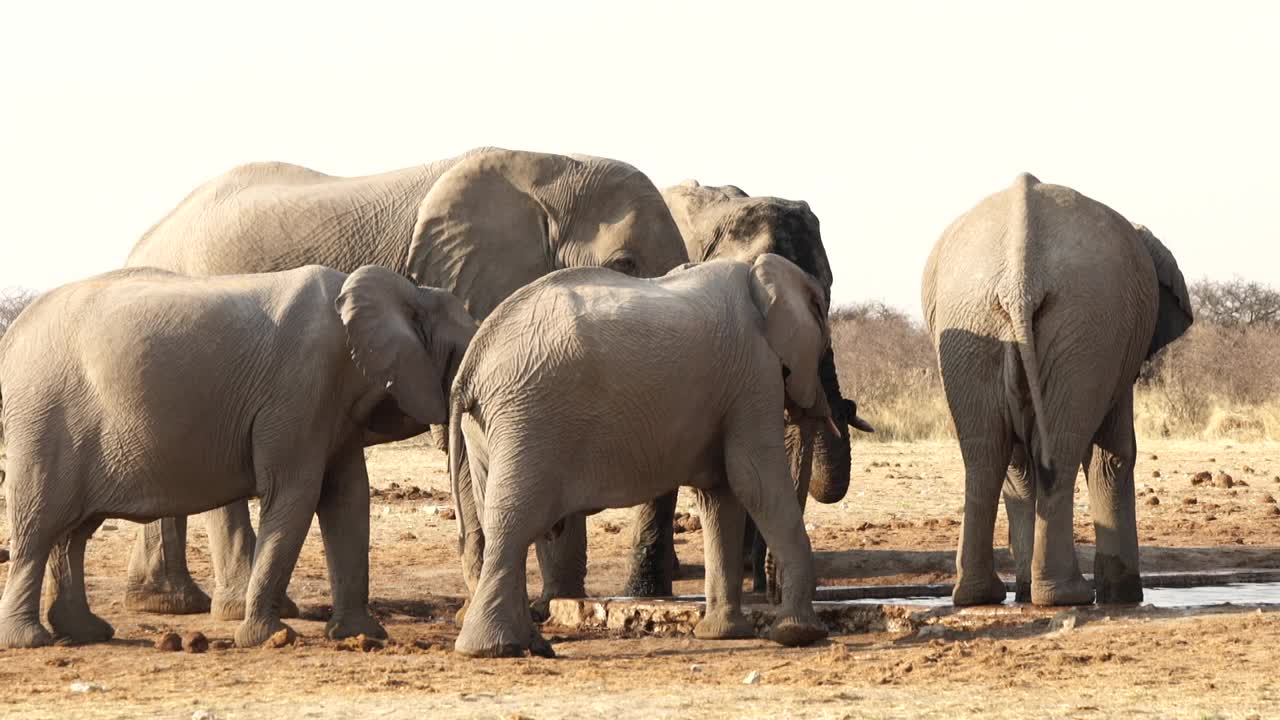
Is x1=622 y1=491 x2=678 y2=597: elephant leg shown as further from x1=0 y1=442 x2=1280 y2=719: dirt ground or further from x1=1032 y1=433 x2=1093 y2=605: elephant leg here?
x1=1032 y1=433 x2=1093 y2=605: elephant leg

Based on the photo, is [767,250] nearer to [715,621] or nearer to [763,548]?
[763,548]

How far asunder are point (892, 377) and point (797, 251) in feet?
65.4

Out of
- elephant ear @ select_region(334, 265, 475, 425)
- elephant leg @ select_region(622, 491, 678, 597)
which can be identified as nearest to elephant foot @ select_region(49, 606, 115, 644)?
elephant ear @ select_region(334, 265, 475, 425)

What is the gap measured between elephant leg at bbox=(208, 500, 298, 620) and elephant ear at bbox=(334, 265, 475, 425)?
1.72 metres

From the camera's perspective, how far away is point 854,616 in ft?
34.3

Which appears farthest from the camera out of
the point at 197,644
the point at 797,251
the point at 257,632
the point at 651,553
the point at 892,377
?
the point at 892,377

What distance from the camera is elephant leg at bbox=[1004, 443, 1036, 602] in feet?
34.9

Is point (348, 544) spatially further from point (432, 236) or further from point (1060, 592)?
point (1060, 592)

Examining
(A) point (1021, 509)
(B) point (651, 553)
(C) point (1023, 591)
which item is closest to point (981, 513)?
(A) point (1021, 509)

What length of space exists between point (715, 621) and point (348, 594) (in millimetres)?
1775

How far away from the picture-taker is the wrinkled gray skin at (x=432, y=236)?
38.4ft

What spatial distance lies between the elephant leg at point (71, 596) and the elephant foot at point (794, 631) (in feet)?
10.7

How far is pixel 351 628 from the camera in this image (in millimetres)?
10164

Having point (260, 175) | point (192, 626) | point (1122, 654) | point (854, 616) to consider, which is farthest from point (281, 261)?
point (1122, 654)
